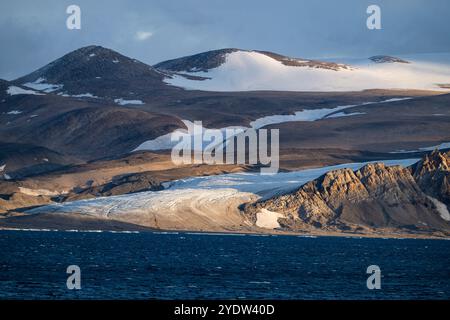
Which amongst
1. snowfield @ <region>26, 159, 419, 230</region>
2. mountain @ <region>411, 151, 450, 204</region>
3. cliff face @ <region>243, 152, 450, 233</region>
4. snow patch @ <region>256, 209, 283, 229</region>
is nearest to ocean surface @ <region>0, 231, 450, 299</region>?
snow patch @ <region>256, 209, 283, 229</region>

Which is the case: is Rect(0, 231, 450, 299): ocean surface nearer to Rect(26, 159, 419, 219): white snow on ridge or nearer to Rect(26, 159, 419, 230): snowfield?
Rect(26, 159, 419, 230): snowfield

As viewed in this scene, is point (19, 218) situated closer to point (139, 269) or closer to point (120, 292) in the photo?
point (139, 269)

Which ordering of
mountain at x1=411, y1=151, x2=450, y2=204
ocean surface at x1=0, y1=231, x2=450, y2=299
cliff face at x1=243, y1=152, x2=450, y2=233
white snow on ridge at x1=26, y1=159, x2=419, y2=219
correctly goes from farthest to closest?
mountain at x1=411, y1=151, x2=450, y2=204 → white snow on ridge at x1=26, y1=159, x2=419, y2=219 → cliff face at x1=243, y1=152, x2=450, y2=233 → ocean surface at x1=0, y1=231, x2=450, y2=299

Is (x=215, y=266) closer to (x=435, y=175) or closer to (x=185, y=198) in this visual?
(x=185, y=198)

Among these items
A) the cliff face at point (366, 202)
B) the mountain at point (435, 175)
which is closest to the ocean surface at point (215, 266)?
the cliff face at point (366, 202)

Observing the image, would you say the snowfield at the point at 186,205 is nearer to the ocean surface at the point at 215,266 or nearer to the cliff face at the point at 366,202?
the cliff face at the point at 366,202
